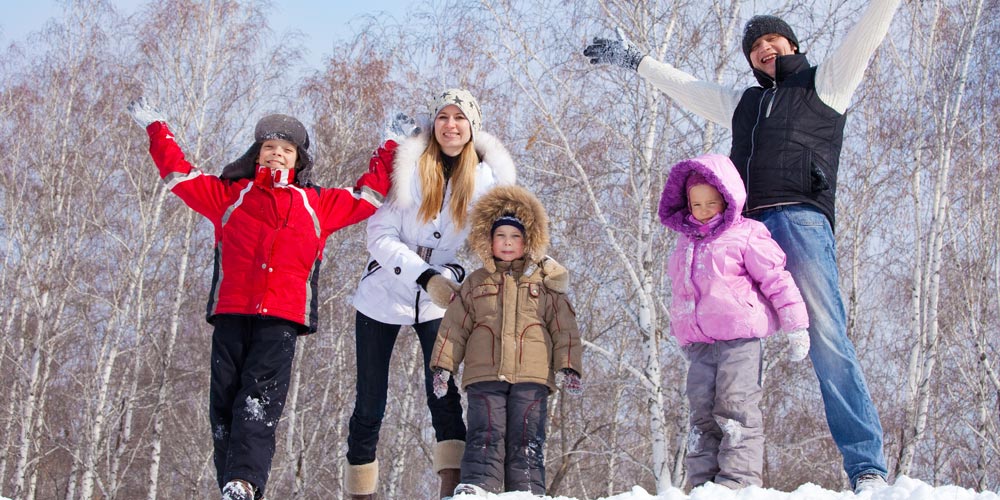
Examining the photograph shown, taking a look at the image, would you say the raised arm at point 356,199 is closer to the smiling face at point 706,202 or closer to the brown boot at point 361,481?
the brown boot at point 361,481

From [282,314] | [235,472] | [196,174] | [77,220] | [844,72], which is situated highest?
[77,220]

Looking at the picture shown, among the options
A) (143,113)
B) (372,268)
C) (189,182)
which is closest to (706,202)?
(372,268)

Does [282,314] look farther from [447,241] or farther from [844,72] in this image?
[844,72]

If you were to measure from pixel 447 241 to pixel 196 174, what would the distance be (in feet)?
3.91

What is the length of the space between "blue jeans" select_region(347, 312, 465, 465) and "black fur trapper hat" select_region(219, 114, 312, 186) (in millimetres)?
803

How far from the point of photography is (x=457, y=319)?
358 centimetres

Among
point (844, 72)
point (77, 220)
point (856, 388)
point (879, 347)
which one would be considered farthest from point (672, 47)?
point (77, 220)

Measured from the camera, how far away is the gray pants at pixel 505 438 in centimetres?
333

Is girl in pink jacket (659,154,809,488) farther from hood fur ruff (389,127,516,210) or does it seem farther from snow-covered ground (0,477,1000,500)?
hood fur ruff (389,127,516,210)

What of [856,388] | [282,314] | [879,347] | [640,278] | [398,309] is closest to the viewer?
[856,388]

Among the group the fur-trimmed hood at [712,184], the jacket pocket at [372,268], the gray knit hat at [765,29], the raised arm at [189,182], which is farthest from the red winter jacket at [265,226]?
the gray knit hat at [765,29]

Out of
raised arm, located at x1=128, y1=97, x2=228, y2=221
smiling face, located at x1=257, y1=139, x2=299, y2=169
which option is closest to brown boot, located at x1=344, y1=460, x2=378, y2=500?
raised arm, located at x1=128, y1=97, x2=228, y2=221

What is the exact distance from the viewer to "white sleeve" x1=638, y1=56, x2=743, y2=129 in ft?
12.3

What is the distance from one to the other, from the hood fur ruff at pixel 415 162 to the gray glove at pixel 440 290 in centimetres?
42
